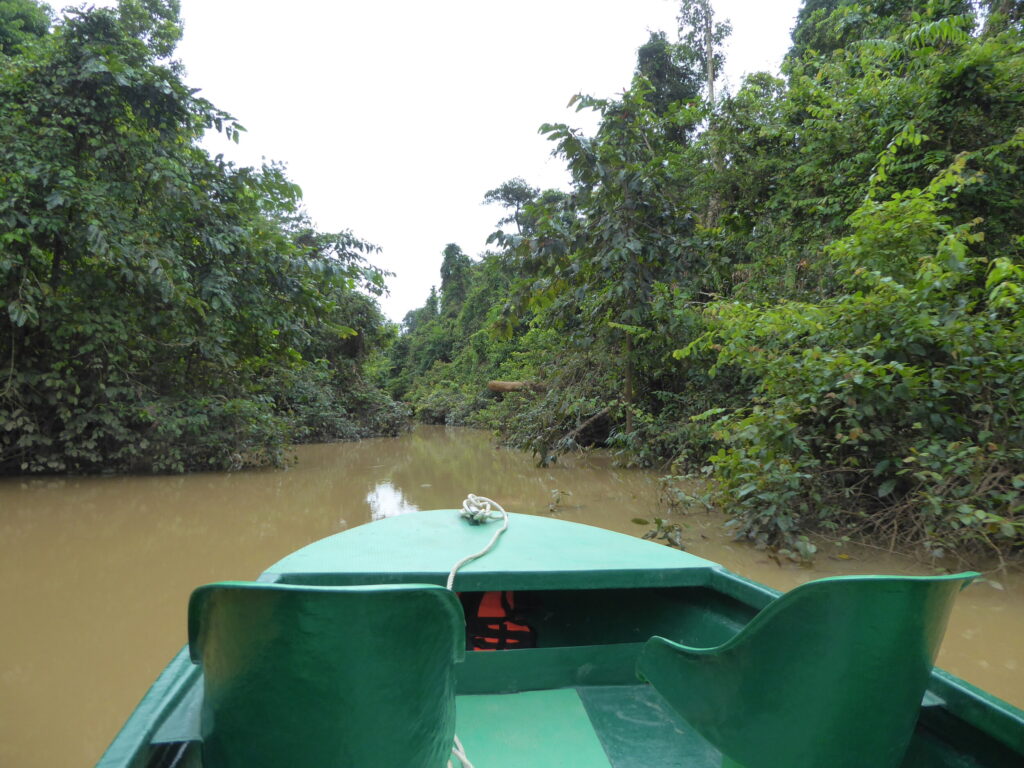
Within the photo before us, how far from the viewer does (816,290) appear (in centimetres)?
601

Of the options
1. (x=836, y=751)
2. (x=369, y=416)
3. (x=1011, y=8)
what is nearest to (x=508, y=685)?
(x=836, y=751)

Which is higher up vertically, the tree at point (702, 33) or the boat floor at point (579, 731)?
the tree at point (702, 33)

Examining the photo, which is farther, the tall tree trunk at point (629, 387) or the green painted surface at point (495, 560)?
the tall tree trunk at point (629, 387)

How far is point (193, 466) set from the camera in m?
7.47

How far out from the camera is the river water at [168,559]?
7.50 ft

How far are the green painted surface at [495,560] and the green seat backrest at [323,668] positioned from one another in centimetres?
78

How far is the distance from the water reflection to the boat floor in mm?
3480

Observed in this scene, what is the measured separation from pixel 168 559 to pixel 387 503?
7.34ft

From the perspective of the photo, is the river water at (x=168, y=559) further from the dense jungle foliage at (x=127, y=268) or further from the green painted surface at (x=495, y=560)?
the green painted surface at (x=495, y=560)

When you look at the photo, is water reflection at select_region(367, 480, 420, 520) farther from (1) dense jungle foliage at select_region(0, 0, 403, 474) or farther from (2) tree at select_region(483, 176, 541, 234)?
(2) tree at select_region(483, 176, 541, 234)

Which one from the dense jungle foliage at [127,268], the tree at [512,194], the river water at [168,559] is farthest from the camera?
the tree at [512,194]

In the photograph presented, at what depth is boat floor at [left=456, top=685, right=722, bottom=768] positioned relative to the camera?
4.93 ft

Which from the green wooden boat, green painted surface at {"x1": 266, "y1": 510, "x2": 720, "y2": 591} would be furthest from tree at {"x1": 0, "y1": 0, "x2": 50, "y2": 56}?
the green wooden boat

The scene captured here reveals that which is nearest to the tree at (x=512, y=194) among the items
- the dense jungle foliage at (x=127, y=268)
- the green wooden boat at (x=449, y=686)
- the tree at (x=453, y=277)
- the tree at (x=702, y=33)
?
the tree at (x=453, y=277)
